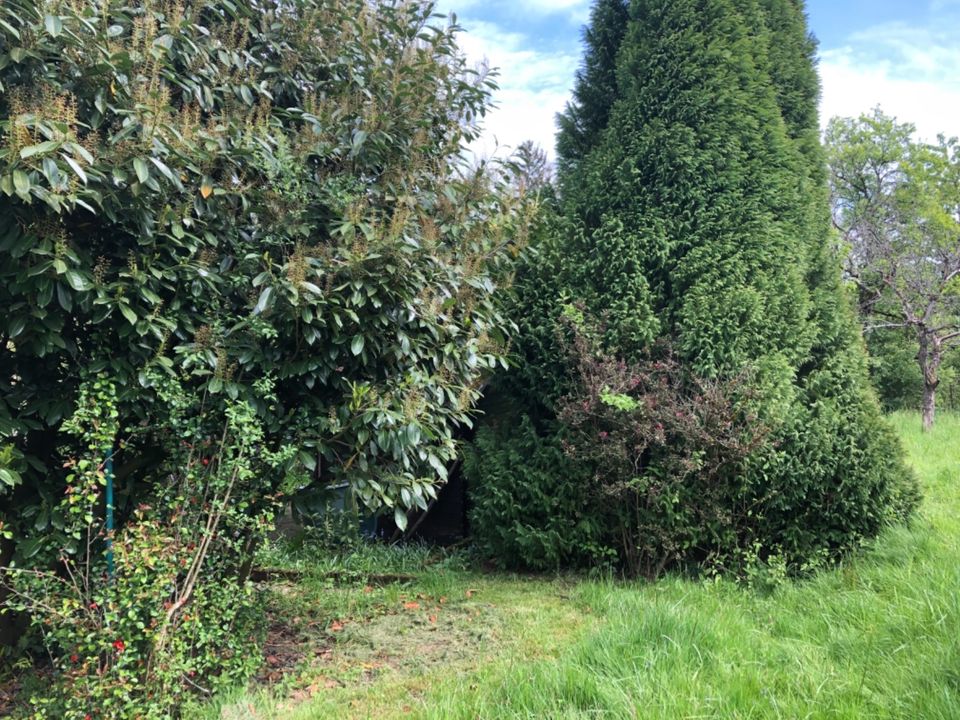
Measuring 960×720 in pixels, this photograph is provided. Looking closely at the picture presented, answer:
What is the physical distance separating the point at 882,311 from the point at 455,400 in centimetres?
1442

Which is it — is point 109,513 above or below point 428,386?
below

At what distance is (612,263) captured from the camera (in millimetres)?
4363

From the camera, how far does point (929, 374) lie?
10266 mm

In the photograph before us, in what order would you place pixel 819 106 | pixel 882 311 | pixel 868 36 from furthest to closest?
pixel 882 311 < pixel 868 36 < pixel 819 106

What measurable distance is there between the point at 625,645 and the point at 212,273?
2.47 m

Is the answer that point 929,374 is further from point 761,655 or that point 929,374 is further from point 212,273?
point 212,273

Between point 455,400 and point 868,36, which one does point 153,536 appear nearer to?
point 455,400

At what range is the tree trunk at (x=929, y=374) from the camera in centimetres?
962

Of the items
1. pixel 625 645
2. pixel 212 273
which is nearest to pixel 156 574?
pixel 212 273

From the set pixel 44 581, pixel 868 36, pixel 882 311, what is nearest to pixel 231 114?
pixel 44 581

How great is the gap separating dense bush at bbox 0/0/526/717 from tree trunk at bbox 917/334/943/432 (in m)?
9.03

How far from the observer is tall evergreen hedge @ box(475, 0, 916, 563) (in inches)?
154

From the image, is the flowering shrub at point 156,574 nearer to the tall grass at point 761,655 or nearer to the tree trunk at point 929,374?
the tall grass at point 761,655

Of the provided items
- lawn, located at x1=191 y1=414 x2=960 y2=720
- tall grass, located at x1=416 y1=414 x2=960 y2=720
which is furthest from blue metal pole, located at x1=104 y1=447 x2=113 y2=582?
tall grass, located at x1=416 y1=414 x2=960 y2=720
